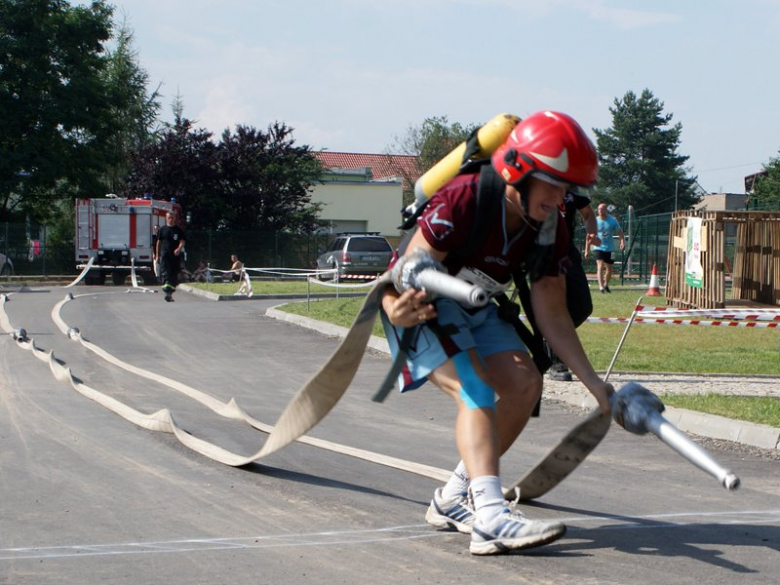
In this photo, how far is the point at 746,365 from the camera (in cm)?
1162

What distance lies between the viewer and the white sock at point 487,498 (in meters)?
4.20

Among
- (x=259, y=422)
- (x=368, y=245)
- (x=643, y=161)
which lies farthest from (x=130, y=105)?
(x=259, y=422)

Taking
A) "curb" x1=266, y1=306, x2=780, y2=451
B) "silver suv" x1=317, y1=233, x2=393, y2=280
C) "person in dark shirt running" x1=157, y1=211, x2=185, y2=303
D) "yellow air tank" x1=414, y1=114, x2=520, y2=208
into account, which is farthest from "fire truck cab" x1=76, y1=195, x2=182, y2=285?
"yellow air tank" x1=414, y1=114, x2=520, y2=208

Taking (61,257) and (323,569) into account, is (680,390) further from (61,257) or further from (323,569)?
(61,257)

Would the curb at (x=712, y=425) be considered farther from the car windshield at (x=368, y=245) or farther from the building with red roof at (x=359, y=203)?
the building with red roof at (x=359, y=203)

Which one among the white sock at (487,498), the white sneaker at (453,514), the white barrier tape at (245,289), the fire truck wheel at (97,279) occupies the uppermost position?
the white sock at (487,498)

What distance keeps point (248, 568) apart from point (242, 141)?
43.4 metres

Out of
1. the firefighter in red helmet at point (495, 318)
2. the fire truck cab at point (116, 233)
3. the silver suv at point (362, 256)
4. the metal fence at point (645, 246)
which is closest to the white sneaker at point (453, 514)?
the firefighter in red helmet at point (495, 318)

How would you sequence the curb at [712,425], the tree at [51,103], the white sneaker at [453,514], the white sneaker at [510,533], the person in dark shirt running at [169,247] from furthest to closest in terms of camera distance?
the tree at [51,103] < the person in dark shirt running at [169,247] < the curb at [712,425] < the white sneaker at [453,514] < the white sneaker at [510,533]

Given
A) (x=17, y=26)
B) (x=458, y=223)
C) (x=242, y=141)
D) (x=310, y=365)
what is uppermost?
(x=17, y=26)

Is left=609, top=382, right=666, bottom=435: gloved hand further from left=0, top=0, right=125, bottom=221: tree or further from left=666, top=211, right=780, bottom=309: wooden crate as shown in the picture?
left=0, top=0, right=125, bottom=221: tree

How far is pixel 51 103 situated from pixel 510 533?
45.1 metres

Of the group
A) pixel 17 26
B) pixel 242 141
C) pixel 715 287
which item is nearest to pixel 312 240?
pixel 242 141

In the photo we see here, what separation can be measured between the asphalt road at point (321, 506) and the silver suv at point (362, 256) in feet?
85.8
